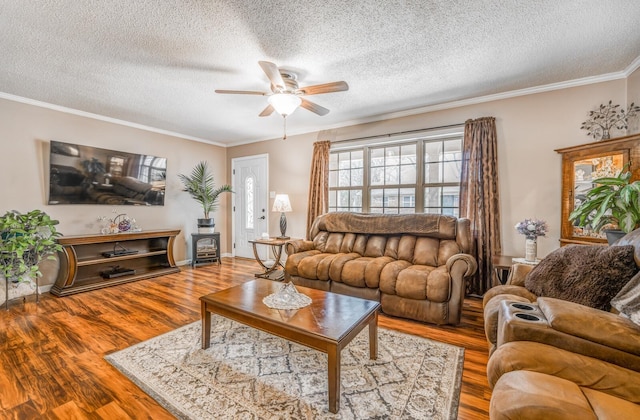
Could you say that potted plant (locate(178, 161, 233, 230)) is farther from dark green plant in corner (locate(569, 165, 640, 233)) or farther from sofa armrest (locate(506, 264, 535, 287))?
dark green plant in corner (locate(569, 165, 640, 233))

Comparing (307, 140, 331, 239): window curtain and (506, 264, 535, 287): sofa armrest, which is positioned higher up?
(307, 140, 331, 239): window curtain

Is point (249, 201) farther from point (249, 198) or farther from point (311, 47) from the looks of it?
point (311, 47)

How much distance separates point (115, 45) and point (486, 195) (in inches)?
157

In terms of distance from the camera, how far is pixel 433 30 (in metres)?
2.16

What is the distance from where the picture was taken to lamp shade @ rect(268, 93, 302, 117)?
2643 millimetres

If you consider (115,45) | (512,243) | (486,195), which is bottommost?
(512,243)

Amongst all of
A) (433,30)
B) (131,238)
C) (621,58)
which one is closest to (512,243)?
(621,58)

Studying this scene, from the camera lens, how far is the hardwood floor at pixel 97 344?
5.21ft

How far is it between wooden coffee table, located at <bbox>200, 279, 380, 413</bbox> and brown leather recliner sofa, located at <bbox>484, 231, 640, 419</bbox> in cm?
74

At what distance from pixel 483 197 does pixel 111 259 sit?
16.5 ft

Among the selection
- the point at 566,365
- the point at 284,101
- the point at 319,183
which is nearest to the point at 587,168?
the point at 566,365

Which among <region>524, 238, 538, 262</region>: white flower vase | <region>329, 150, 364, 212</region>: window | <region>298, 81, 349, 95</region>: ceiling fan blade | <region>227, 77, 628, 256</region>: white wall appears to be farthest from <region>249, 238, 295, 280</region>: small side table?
<region>524, 238, 538, 262</region>: white flower vase

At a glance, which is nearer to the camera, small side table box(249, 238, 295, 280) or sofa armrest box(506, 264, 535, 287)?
sofa armrest box(506, 264, 535, 287)

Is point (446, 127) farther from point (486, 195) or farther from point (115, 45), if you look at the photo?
point (115, 45)
